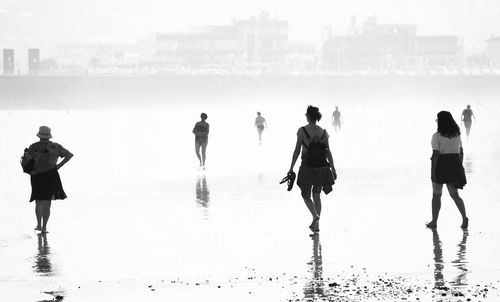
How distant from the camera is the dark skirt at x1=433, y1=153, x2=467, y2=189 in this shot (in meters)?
15.1

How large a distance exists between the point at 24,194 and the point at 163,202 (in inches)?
126

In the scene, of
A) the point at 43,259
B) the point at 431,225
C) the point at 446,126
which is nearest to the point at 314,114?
the point at 446,126

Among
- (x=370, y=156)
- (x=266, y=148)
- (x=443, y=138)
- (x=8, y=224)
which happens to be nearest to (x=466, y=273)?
(x=443, y=138)

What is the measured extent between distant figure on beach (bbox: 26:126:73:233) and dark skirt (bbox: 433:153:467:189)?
14.0ft

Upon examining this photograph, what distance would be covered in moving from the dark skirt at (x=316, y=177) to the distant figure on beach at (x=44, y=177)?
274 cm

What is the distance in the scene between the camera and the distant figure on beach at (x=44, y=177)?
1531 cm

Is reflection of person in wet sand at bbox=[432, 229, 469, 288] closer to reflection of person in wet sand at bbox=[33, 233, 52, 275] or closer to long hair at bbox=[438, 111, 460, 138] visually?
long hair at bbox=[438, 111, 460, 138]

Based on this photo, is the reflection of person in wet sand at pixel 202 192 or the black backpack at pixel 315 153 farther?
the reflection of person in wet sand at pixel 202 192

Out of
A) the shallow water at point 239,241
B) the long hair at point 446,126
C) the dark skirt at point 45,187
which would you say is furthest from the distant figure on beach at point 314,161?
the dark skirt at point 45,187

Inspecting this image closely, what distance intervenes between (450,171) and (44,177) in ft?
15.1

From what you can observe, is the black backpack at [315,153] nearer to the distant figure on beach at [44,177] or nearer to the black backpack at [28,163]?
the distant figure on beach at [44,177]

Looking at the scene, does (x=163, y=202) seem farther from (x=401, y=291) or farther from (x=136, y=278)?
(x=401, y=291)

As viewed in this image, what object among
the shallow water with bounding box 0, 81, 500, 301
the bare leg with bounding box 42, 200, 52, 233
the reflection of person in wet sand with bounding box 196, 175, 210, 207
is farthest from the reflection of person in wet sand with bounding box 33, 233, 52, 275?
the reflection of person in wet sand with bounding box 196, 175, 210, 207

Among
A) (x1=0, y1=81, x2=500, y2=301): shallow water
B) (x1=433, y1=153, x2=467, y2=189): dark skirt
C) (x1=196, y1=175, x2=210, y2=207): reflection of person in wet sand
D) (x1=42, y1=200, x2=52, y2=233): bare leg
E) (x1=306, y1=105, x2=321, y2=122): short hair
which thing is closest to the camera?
(x1=0, y1=81, x2=500, y2=301): shallow water
